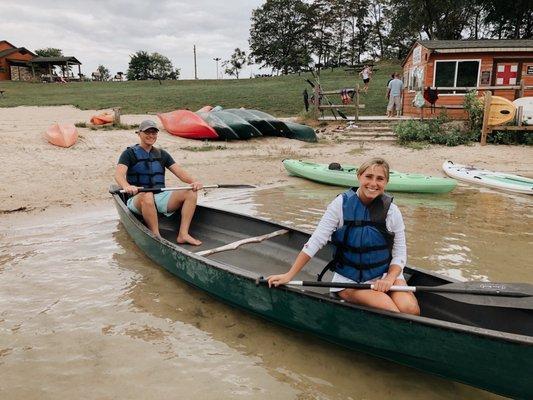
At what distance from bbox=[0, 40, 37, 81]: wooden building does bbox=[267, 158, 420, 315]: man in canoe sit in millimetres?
50550

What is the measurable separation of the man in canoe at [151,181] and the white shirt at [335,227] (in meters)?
2.51

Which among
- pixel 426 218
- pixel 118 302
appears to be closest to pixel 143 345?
pixel 118 302

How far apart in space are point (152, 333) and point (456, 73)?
1682 centimetres

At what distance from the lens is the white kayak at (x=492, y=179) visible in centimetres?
918

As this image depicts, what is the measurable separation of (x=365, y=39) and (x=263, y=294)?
5631 cm

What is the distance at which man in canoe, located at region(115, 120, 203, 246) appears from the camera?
554 centimetres

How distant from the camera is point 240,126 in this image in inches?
578

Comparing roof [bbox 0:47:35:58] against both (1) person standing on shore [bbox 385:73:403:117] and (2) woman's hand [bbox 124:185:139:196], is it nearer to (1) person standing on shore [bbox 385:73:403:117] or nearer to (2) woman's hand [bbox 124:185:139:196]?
(1) person standing on shore [bbox 385:73:403:117]

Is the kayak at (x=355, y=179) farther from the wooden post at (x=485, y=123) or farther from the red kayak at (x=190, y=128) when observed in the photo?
the wooden post at (x=485, y=123)

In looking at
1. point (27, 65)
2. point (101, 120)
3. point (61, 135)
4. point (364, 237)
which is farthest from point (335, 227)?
point (27, 65)

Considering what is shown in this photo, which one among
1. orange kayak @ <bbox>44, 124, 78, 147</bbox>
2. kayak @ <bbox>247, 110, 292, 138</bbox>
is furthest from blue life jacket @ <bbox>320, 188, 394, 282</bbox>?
kayak @ <bbox>247, 110, 292, 138</bbox>

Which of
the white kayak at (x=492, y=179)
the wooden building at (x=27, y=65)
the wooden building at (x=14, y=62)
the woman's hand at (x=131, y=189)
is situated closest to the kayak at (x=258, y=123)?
the white kayak at (x=492, y=179)

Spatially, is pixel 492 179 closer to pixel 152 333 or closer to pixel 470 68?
pixel 152 333

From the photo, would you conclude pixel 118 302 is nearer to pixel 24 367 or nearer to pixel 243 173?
pixel 24 367
